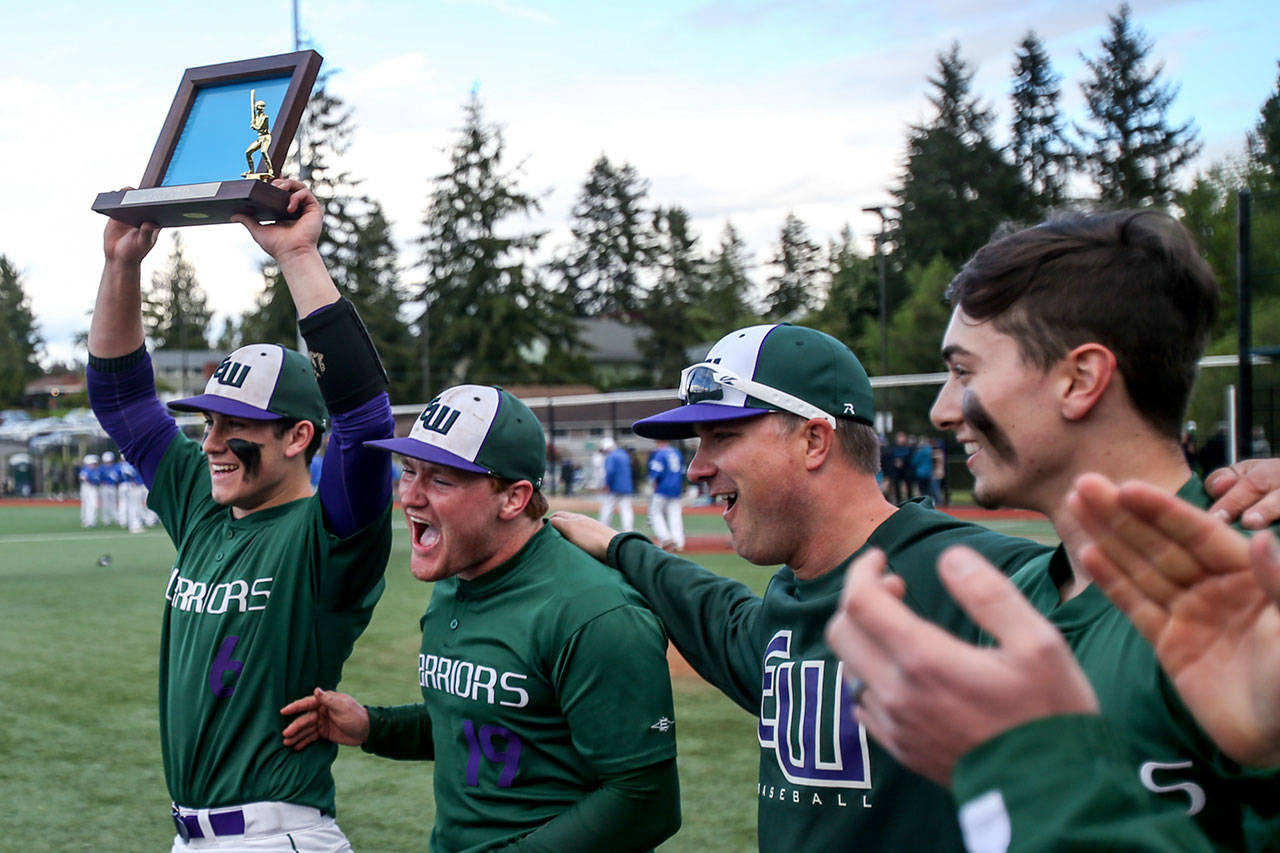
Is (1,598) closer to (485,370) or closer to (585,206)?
(485,370)

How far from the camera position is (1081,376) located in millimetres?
1700

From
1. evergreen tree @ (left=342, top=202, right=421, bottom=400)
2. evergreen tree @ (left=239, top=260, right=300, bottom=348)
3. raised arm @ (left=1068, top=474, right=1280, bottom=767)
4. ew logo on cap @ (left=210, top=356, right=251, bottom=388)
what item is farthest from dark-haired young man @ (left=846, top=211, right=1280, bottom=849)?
evergreen tree @ (left=342, top=202, right=421, bottom=400)

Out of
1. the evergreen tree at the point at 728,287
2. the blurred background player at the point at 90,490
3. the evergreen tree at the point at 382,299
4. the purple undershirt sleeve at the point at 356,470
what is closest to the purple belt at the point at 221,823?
the purple undershirt sleeve at the point at 356,470

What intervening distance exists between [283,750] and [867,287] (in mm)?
59313

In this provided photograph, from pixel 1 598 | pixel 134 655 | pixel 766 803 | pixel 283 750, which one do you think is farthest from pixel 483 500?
pixel 1 598

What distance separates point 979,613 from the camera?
94 centimetres

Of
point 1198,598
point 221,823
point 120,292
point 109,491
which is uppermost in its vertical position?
point 120,292

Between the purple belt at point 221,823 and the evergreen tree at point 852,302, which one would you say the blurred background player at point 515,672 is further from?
the evergreen tree at point 852,302

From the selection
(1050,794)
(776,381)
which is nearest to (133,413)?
(776,381)

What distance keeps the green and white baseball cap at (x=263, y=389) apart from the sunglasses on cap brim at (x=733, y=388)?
1.36 meters

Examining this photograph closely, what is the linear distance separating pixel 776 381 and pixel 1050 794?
162 centimetres

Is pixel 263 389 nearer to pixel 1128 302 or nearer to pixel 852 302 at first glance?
pixel 1128 302

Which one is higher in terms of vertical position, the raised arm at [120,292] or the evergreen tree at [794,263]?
the evergreen tree at [794,263]

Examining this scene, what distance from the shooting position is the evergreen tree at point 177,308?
9475 cm
